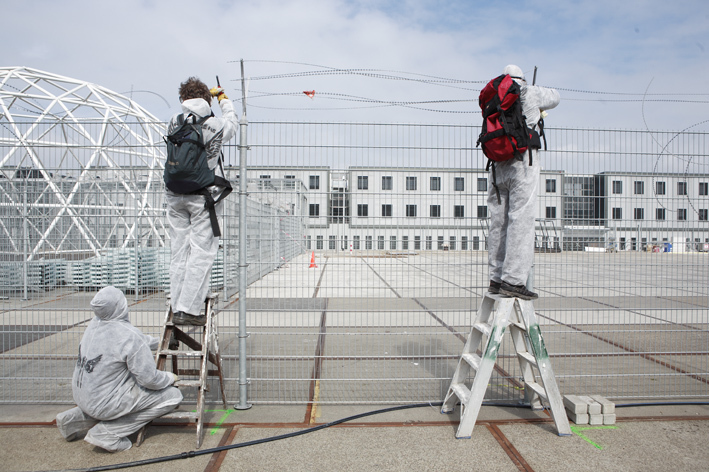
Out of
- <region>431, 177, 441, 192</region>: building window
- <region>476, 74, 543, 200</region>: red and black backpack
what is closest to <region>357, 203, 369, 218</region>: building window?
<region>431, 177, 441, 192</region>: building window

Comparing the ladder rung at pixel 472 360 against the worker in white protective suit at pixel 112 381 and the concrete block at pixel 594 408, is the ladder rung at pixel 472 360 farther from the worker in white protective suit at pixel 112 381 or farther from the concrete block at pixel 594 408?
the worker in white protective suit at pixel 112 381

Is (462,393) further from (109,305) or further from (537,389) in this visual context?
(109,305)

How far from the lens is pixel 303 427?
3609 millimetres

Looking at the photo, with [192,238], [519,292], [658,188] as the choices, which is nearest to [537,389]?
[519,292]

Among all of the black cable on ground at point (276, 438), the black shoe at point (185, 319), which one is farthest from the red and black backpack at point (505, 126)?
the black shoe at point (185, 319)

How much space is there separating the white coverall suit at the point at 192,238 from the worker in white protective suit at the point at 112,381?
46 centimetres

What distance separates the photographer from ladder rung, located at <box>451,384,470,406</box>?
352 cm

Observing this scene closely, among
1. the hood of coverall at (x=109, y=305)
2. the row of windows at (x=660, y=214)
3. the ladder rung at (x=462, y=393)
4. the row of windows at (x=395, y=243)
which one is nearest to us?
the hood of coverall at (x=109, y=305)

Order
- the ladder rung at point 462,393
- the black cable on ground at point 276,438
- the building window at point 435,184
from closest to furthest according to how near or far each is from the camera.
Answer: the black cable on ground at point 276,438 < the ladder rung at point 462,393 < the building window at point 435,184

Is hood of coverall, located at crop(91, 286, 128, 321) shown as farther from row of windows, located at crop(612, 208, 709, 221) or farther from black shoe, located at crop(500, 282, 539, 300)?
row of windows, located at crop(612, 208, 709, 221)

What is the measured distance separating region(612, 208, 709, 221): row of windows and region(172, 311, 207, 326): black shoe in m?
4.22

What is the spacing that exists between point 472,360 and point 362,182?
1925mm

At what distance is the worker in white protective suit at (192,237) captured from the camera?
3621mm

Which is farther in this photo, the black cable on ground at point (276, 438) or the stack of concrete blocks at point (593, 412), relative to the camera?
the stack of concrete blocks at point (593, 412)
